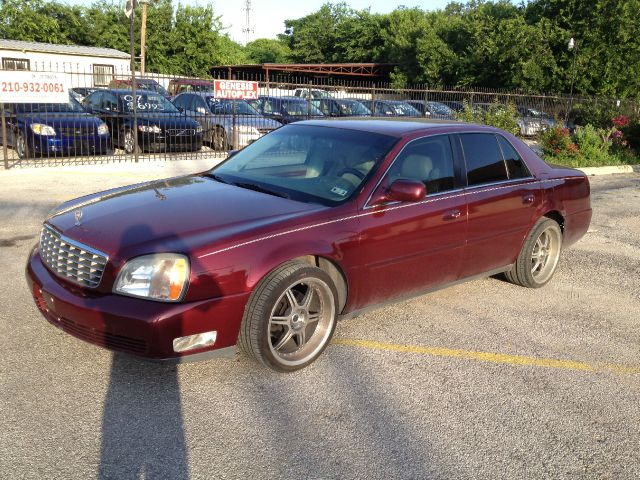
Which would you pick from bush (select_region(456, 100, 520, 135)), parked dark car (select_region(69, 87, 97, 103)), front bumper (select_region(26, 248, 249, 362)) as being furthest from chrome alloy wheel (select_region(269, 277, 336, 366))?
parked dark car (select_region(69, 87, 97, 103))

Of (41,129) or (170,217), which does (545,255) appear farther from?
(41,129)

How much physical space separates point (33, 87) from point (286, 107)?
24.6 ft

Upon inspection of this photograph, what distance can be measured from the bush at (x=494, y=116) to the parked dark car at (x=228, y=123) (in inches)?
199

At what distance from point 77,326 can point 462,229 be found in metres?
2.91

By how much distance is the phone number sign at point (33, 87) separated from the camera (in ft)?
37.9

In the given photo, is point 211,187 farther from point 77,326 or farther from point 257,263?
point 77,326

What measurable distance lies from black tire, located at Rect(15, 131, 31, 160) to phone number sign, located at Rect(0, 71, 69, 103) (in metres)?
1.33

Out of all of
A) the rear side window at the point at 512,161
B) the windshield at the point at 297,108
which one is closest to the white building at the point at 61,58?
the windshield at the point at 297,108

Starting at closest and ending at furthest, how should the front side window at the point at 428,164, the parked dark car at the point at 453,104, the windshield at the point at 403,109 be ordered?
the front side window at the point at 428,164, the windshield at the point at 403,109, the parked dark car at the point at 453,104

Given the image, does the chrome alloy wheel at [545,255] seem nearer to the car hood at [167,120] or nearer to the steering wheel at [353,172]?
the steering wheel at [353,172]

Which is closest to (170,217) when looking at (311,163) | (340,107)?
(311,163)

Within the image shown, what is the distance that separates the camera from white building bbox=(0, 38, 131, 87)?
1232 inches

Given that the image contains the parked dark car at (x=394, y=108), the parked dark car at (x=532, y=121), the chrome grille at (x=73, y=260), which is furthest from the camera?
the parked dark car at (x=394, y=108)

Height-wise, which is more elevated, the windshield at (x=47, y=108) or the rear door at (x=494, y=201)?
the windshield at (x=47, y=108)
